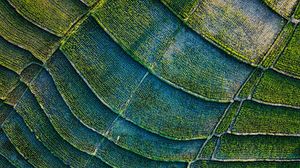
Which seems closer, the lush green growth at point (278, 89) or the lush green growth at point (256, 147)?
the lush green growth at point (278, 89)

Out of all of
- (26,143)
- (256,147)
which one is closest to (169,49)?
(256,147)

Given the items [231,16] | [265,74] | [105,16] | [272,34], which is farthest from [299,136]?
[105,16]

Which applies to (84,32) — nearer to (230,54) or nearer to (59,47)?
(59,47)

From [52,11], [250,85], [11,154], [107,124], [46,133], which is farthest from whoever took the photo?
[11,154]

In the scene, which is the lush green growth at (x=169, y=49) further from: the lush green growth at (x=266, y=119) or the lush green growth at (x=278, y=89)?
the lush green growth at (x=266, y=119)

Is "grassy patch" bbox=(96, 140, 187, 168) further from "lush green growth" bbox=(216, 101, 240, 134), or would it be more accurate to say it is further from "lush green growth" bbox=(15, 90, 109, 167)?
"lush green growth" bbox=(216, 101, 240, 134)

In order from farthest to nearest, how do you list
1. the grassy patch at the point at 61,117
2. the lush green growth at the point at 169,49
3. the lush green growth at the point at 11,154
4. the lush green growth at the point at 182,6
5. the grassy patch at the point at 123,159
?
1. the lush green growth at the point at 11,154
2. the grassy patch at the point at 123,159
3. the grassy patch at the point at 61,117
4. the lush green growth at the point at 169,49
5. the lush green growth at the point at 182,6

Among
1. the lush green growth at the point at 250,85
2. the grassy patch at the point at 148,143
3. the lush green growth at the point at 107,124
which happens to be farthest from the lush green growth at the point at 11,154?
the lush green growth at the point at 250,85

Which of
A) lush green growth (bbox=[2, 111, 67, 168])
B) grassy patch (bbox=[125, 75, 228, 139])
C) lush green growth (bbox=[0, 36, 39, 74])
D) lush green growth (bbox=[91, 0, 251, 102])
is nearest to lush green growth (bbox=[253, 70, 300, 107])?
lush green growth (bbox=[91, 0, 251, 102])

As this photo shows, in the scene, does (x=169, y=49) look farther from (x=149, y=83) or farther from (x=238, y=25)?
(x=238, y=25)
